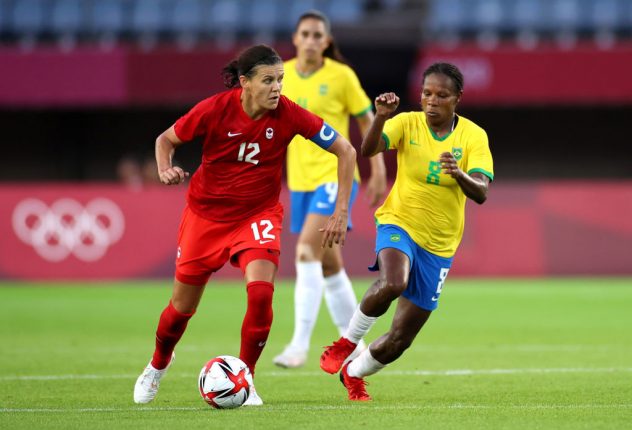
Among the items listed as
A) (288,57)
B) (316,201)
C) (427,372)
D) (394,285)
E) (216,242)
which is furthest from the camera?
(288,57)

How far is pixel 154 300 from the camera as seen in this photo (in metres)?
15.3

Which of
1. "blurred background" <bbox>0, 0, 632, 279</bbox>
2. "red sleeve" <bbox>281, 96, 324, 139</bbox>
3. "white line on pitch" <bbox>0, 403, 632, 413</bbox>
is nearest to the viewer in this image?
"white line on pitch" <bbox>0, 403, 632, 413</bbox>

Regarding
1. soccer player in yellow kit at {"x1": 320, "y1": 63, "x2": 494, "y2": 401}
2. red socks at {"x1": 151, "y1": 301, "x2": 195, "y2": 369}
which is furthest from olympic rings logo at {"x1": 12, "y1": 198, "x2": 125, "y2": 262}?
soccer player in yellow kit at {"x1": 320, "y1": 63, "x2": 494, "y2": 401}

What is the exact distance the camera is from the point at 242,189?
6.95 metres

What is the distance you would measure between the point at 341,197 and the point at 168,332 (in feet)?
4.28

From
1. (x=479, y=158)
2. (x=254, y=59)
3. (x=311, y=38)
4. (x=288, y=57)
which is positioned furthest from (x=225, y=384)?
(x=288, y=57)

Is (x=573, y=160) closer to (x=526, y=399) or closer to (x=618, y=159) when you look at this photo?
(x=618, y=159)

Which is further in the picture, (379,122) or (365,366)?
(365,366)

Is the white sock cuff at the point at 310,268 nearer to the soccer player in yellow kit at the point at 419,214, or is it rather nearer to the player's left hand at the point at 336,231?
the soccer player in yellow kit at the point at 419,214

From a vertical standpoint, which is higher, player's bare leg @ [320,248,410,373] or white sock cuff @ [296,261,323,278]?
player's bare leg @ [320,248,410,373]

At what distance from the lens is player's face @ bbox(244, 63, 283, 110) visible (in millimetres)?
6742

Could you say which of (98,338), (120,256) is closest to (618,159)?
(120,256)

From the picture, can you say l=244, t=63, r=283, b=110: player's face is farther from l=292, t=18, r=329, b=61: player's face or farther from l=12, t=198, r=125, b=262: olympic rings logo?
l=12, t=198, r=125, b=262: olympic rings logo

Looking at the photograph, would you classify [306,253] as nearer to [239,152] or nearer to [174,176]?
[239,152]
